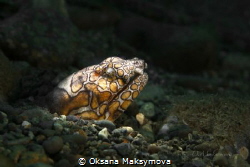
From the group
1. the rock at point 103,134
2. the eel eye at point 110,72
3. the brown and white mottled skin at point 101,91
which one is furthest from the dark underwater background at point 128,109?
the eel eye at point 110,72

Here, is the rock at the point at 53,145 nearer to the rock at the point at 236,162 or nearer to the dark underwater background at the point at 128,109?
the dark underwater background at the point at 128,109

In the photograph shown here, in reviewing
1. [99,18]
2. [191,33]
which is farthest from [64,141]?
[191,33]

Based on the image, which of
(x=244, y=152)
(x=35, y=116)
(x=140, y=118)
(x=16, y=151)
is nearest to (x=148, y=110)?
(x=140, y=118)

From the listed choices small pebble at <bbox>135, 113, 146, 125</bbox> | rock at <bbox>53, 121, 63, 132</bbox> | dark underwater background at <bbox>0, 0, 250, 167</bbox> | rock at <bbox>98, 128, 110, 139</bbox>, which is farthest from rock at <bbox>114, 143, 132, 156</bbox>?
small pebble at <bbox>135, 113, 146, 125</bbox>

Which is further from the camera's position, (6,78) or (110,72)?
(6,78)

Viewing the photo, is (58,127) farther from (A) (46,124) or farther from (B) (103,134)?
(B) (103,134)

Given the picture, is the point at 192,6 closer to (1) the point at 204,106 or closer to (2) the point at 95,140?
(1) the point at 204,106

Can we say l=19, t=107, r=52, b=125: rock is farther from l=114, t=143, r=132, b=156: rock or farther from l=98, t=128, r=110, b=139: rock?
l=114, t=143, r=132, b=156: rock
